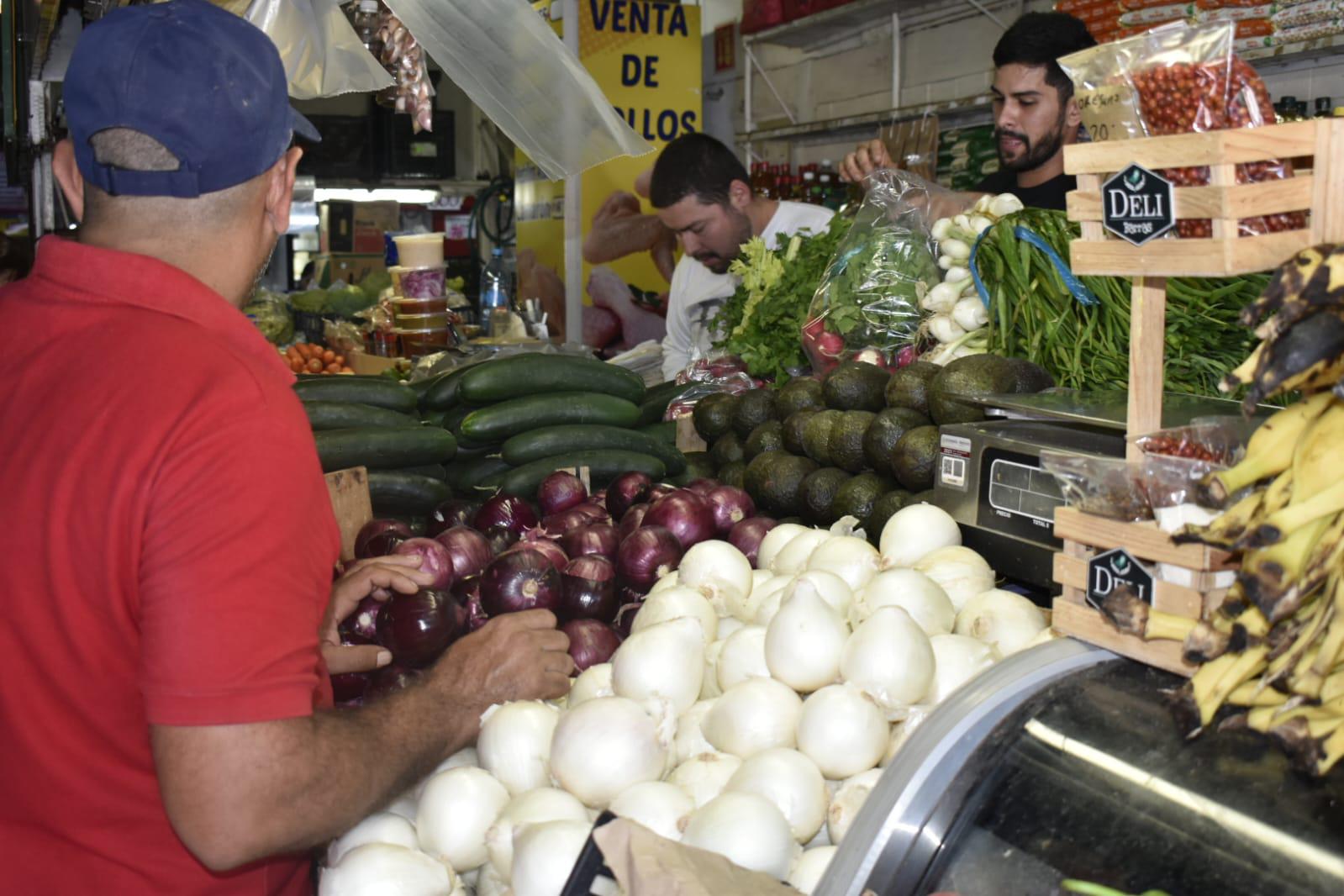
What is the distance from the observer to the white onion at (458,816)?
1.60m

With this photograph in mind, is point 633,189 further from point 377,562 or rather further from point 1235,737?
point 1235,737

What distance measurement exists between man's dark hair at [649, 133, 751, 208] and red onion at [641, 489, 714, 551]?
10.1 feet

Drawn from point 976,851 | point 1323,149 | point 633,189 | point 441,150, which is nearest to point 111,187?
point 976,851

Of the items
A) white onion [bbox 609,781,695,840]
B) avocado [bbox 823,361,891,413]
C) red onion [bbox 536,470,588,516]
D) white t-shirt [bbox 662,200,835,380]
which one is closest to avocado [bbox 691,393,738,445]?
avocado [bbox 823,361,891,413]

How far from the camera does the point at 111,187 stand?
1.41 meters

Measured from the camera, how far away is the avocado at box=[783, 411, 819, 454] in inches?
120

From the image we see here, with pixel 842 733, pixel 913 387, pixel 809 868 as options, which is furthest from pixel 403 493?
pixel 809 868

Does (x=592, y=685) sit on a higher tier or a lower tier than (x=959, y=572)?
lower

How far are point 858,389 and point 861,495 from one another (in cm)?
42

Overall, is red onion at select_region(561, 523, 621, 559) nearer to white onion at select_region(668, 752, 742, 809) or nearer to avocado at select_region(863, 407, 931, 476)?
avocado at select_region(863, 407, 931, 476)

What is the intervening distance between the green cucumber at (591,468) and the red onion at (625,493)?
39 cm

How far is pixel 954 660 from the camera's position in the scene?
1769 mm

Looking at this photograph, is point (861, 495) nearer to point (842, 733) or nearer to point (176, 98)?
point (842, 733)

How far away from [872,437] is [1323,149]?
1.61m
